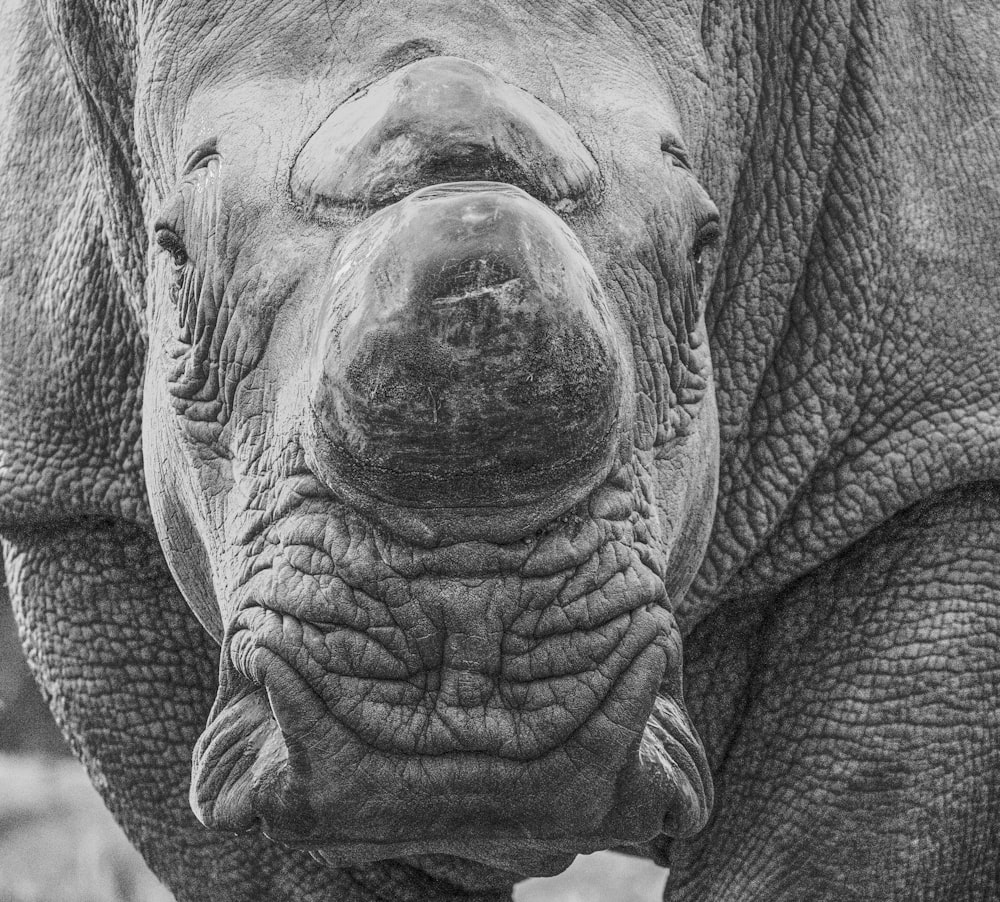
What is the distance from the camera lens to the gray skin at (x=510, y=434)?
2566 mm

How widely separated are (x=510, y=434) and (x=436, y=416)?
9 cm

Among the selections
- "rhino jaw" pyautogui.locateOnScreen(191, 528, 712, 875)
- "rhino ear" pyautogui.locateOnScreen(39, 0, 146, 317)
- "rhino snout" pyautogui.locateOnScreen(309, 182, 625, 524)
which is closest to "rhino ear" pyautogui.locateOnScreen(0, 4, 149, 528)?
"rhino ear" pyautogui.locateOnScreen(39, 0, 146, 317)

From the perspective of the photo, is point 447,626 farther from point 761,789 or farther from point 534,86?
point 761,789

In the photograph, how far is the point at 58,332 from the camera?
3994 millimetres

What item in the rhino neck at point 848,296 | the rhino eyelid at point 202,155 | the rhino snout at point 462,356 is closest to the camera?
the rhino snout at point 462,356

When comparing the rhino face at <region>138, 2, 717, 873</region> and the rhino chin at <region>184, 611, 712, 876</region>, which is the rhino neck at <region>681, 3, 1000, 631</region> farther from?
the rhino chin at <region>184, 611, 712, 876</region>

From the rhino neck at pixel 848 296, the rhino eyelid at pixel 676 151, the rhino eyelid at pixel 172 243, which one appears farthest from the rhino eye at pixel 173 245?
the rhino neck at pixel 848 296

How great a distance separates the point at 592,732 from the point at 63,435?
162 cm

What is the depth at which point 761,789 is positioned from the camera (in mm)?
4031

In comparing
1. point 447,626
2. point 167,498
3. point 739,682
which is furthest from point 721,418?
point 447,626

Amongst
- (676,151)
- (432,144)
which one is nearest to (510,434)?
(432,144)

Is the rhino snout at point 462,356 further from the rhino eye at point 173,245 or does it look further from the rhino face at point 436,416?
the rhino eye at point 173,245

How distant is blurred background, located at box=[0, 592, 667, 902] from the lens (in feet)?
24.6

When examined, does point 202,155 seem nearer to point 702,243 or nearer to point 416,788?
point 702,243
